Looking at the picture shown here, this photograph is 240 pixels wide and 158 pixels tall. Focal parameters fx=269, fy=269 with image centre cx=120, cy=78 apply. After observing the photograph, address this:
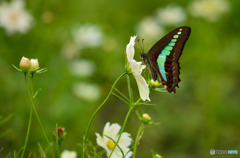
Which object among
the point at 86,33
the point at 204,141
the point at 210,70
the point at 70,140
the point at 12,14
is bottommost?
the point at 204,141

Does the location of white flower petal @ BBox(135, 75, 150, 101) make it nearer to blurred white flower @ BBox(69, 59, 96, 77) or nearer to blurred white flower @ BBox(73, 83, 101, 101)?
blurred white flower @ BBox(73, 83, 101, 101)

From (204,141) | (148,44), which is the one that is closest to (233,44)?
(148,44)

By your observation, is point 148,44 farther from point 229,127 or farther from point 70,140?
point 70,140

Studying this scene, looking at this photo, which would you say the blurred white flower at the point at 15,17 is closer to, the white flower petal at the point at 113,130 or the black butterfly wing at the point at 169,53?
the black butterfly wing at the point at 169,53

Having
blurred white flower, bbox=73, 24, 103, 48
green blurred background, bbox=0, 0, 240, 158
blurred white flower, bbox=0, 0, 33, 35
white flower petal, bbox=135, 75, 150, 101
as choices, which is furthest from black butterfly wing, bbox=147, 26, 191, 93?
blurred white flower, bbox=73, 24, 103, 48

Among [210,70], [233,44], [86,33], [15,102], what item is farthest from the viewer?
[86,33]

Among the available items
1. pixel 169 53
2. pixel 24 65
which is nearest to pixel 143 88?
pixel 24 65
